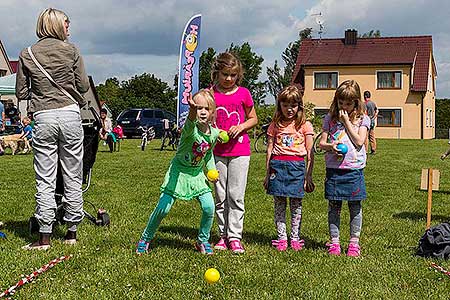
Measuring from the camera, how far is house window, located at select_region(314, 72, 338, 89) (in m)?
42.7

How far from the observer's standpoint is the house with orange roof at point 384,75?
4150cm

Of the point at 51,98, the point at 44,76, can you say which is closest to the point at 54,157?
the point at 51,98

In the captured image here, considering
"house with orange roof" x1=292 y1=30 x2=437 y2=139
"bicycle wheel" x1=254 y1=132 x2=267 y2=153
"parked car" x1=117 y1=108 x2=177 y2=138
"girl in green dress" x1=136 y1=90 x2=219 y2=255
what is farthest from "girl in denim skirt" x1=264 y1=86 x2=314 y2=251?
"house with orange roof" x1=292 y1=30 x2=437 y2=139

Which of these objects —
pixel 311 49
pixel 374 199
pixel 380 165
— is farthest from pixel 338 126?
pixel 311 49

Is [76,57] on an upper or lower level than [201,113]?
upper

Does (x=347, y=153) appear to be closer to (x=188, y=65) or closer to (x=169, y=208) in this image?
(x=169, y=208)

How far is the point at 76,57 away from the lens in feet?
17.6

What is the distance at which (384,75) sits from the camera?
41781 millimetres

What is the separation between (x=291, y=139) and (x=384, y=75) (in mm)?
38041

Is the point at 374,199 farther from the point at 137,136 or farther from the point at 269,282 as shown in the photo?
the point at 137,136

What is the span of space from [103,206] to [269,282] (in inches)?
159

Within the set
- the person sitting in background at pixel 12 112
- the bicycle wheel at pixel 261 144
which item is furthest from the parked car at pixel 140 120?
the person sitting in background at pixel 12 112

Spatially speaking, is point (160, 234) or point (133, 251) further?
point (160, 234)

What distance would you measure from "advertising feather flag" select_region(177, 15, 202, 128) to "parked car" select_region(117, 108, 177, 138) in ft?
49.2
